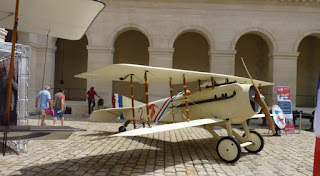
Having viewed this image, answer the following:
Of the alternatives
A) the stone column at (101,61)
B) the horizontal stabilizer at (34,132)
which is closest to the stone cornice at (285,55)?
the stone column at (101,61)

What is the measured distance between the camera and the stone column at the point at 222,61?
17.2 m

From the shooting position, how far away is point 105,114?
9.60m

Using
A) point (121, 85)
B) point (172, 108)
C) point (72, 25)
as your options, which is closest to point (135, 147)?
point (172, 108)

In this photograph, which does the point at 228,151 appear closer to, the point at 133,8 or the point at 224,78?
the point at 224,78

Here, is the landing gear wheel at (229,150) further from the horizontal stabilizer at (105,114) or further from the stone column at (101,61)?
the stone column at (101,61)

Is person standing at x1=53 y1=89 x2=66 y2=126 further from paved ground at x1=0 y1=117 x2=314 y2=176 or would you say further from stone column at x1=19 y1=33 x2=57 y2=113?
stone column at x1=19 y1=33 x2=57 y2=113

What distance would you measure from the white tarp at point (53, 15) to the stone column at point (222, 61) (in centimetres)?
1250

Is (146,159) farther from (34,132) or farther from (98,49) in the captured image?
(98,49)

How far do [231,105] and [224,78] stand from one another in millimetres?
922

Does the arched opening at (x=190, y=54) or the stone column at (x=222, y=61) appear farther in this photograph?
the arched opening at (x=190, y=54)

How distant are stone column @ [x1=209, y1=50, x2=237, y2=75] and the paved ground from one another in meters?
8.64

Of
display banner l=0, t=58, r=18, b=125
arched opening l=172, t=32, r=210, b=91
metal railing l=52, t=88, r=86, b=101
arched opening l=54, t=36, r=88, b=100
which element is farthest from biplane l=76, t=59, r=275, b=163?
arched opening l=54, t=36, r=88, b=100

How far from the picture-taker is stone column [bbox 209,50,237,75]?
56.6ft

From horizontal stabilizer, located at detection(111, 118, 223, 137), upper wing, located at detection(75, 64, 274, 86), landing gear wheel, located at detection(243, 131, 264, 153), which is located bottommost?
landing gear wheel, located at detection(243, 131, 264, 153)
